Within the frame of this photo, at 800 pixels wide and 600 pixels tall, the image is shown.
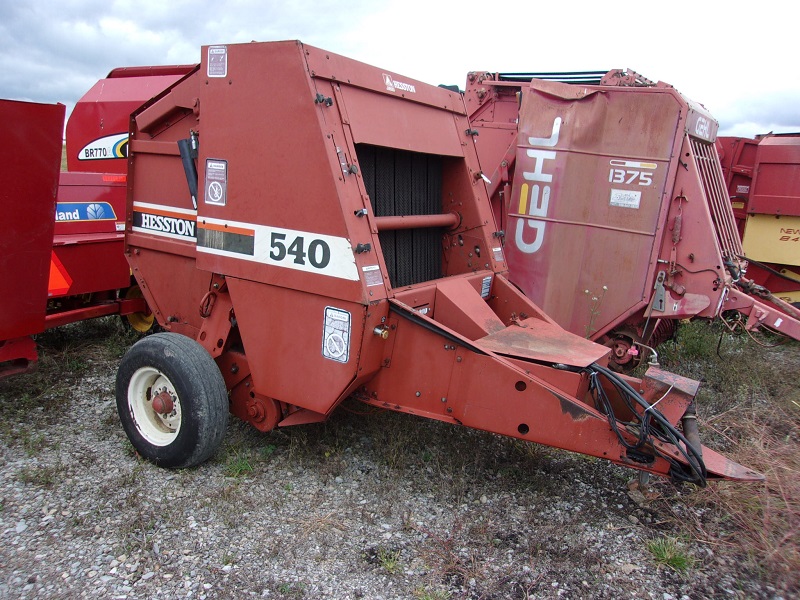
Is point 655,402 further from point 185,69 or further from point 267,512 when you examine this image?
point 185,69

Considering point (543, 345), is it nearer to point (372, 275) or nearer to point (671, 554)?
point (372, 275)

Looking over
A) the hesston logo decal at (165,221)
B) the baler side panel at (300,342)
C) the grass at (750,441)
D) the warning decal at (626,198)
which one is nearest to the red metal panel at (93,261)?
the hesston logo decal at (165,221)

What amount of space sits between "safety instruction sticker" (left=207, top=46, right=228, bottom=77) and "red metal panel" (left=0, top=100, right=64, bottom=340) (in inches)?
47.2

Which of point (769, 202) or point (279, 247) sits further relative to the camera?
point (769, 202)

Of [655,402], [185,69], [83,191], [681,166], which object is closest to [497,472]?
[655,402]

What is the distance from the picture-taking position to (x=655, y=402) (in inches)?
120

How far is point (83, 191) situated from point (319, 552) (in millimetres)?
4084

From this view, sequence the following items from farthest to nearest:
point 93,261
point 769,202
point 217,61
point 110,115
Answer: point 769,202 < point 110,115 < point 93,261 < point 217,61

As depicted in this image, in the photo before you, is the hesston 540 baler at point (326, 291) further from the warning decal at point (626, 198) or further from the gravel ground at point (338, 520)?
the warning decal at point (626, 198)

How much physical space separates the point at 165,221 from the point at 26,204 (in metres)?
0.88

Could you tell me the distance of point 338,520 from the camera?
3.24 metres

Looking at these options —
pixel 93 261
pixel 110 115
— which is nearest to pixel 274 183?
pixel 93 261

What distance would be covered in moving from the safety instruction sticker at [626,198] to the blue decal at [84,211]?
14.7ft

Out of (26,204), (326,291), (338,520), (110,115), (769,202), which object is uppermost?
(110,115)
